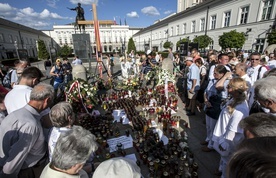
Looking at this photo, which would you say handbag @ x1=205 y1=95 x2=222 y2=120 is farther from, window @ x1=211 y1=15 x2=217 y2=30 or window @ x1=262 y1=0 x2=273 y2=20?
window @ x1=211 y1=15 x2=217 y2=30

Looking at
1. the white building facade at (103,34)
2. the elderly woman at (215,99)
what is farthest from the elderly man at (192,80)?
the white building facade at (103,34)

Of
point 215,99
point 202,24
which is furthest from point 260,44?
point 215,99

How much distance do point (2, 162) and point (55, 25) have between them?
286 feet

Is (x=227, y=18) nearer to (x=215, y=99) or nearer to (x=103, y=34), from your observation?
(x=215, y=99)

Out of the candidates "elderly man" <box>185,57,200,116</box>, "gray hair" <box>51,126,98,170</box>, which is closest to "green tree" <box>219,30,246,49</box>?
"elderly man" <box>185,57,200,116</box>

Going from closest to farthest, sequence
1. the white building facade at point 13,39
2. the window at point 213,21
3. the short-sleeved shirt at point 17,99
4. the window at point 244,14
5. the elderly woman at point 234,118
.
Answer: the elderly woman at point 234,118, the short-sleeved shirt at point 17,99, the window at point 244,14, the window at point 213,21, the white building facade at point 13,39

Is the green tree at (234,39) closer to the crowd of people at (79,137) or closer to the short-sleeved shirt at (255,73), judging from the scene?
the short-sleeved shirt at (255,73)

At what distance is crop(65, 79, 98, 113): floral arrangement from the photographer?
15.1 ft

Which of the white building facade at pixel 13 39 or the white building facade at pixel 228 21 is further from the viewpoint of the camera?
the white building facade at pixel 13 39

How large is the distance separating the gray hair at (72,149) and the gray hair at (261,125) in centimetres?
153

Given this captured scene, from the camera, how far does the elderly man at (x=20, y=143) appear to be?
160 cm

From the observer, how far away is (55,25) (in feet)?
236

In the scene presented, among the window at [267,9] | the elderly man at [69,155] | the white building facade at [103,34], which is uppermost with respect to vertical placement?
the white building facade at [103,34]

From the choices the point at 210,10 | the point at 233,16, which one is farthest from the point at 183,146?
the point at 210,10
